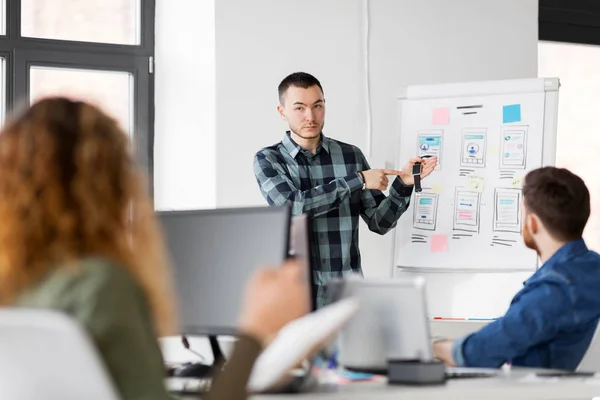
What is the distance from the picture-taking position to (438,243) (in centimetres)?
429

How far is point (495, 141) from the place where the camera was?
426 centimetres

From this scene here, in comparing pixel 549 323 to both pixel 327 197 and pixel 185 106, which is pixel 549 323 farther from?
pixel 185 106

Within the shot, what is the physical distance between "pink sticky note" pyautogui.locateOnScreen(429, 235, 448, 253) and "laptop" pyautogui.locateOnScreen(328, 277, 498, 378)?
2.14m

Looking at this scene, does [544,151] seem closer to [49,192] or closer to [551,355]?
[551,355]

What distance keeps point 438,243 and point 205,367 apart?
2197mm

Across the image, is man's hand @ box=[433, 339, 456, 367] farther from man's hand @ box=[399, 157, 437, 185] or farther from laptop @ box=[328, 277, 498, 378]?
man's hand @ box=[399, 157, 437, 185]

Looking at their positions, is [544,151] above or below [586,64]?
below

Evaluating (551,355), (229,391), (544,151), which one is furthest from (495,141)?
(229,391)

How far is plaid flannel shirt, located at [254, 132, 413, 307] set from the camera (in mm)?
3701

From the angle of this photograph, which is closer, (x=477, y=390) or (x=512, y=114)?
(x=477, y=390)

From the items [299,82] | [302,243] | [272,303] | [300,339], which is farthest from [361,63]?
[272,303]

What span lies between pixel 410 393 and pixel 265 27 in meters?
2.84

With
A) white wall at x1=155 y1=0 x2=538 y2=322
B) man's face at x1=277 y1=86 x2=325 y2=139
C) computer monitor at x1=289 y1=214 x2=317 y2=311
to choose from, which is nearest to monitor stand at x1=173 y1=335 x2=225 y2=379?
computer monitor at x1=289 y1=214 x2=317 y2=311

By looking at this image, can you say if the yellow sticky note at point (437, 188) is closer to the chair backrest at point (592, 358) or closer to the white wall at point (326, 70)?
the white wall at point (326, 70)
